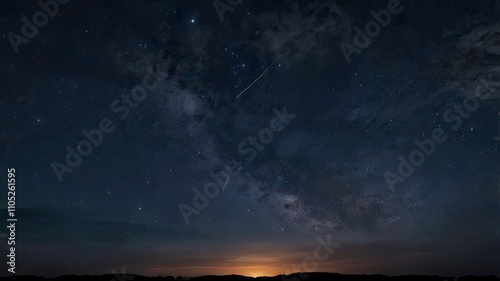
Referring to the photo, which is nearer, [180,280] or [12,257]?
[12,257]

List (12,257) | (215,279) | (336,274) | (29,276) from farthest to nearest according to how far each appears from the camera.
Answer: (336,274) < (215,279) < (29,276) < (12,257)

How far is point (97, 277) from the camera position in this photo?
23.8 meters

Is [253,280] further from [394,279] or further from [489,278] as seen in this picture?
[489,278]

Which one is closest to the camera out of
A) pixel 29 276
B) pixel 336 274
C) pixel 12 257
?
pixel 12 257

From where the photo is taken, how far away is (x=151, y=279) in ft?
79.2

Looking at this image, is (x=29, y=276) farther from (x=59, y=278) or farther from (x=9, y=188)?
(x=9, y=188)

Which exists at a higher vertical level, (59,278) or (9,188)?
(9,188)

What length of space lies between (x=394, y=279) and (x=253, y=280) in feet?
30.1

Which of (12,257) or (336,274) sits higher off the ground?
(12,257)


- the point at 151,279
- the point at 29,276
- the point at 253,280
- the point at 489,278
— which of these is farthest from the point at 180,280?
the point at 489,278

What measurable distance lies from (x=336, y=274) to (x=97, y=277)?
15.5m

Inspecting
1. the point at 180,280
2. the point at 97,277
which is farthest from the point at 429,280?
the point at 97,277

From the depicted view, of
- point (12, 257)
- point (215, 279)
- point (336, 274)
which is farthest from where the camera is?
point (336, 274)

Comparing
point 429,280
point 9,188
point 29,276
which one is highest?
point 9,188
